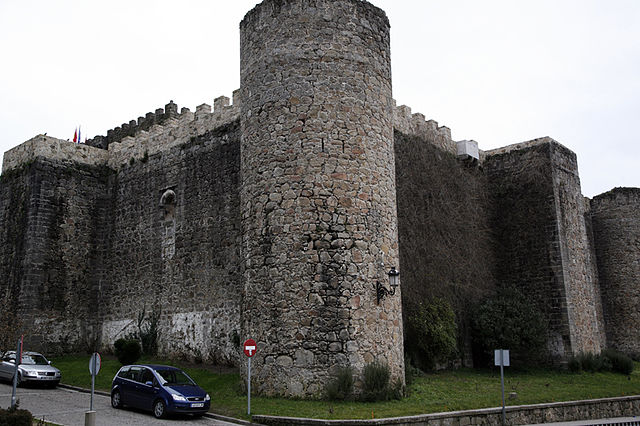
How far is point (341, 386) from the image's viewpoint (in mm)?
13000

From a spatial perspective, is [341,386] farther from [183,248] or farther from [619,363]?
[619,363]

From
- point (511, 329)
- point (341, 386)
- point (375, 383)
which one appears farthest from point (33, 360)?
point (511, 329)

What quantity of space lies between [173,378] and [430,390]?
619 centimetres

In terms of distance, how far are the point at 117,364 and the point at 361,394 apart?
9.54 metres

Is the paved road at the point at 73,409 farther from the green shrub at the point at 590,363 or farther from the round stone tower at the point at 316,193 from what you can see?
the green shrub at the point at 590,363

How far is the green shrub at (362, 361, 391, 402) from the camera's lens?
1310 cm

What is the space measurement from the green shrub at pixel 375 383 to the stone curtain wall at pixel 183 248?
223 inches

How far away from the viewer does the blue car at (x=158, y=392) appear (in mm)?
12328

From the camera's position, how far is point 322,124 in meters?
14.6

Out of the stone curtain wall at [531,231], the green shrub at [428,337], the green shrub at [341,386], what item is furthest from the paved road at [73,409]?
the stone curtain wall at [531,231]

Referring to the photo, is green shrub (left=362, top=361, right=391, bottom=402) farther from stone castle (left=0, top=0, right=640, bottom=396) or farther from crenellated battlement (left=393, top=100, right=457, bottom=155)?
crenellated battlement (left=393, top=100, right=457, bottom=155)

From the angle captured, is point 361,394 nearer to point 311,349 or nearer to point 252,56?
point 311,349

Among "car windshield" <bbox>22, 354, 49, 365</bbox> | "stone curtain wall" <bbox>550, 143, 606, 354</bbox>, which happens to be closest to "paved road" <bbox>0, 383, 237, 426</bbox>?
"car windshield" <bbox>22, 354, 49, 365</bbox>

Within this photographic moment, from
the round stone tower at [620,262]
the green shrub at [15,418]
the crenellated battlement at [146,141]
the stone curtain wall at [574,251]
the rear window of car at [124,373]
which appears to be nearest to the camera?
the green shrub at [15,418]
